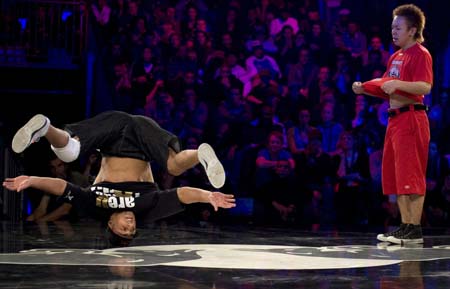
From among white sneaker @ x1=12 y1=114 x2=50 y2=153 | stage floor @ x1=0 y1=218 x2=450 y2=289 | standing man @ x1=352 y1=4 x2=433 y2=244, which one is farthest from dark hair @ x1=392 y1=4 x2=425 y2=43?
white sneaker @ x1=12 y1=114 x2=50 y2=153

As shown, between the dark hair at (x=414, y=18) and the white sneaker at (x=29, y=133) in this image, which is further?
the dark hair at (x=414, y=18)

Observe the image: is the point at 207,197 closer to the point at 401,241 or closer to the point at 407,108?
the point at 401,241

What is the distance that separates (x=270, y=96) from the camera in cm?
768

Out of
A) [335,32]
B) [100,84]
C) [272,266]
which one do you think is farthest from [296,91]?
[272,266]

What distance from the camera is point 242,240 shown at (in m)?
4.80

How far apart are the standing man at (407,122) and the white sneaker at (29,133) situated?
6.38 feet

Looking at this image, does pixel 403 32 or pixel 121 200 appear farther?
pixel 403 32

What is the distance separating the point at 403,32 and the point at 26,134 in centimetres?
239

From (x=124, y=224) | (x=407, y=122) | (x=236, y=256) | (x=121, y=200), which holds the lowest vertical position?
(x=236, y=256)

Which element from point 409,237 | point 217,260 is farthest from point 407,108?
point 217,260

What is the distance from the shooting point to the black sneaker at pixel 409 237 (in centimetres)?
458

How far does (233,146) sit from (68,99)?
1947mm

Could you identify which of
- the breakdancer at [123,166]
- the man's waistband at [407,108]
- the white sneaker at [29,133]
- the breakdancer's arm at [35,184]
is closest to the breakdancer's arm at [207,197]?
the breakdancer at [123,166]

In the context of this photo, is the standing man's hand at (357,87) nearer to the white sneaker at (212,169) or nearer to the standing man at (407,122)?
the standing man at (407,122)
